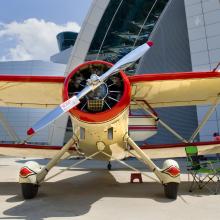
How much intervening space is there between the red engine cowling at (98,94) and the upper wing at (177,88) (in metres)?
0.90

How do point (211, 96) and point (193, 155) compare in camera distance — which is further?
point (211, 96)

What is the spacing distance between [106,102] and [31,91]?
11.0 feet

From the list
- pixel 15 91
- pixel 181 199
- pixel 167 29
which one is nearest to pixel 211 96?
pixel 181 199

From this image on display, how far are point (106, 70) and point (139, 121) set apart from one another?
3.34 meters

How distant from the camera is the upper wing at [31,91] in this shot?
7.53 meters

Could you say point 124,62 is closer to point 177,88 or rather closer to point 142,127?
point 177,88

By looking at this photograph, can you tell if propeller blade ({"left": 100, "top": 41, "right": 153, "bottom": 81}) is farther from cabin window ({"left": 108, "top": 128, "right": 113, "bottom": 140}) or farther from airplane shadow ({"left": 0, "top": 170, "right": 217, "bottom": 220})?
airplane shadow ({"left": 0, "top": 170, "right": 217, "bottom": 220})

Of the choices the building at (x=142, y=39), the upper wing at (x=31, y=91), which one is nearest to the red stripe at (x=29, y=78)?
the upper wing at (x=31, y=91)

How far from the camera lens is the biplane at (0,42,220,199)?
5922 mm

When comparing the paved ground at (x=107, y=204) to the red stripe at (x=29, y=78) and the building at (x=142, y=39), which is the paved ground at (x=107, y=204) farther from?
the building at (x=142, y=39)

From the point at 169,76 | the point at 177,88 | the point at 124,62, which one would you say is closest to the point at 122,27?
the point at 177,88

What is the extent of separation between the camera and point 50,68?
51.0 meters

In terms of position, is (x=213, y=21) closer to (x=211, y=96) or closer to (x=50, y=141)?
(x=211, y=96)

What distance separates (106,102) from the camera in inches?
238
